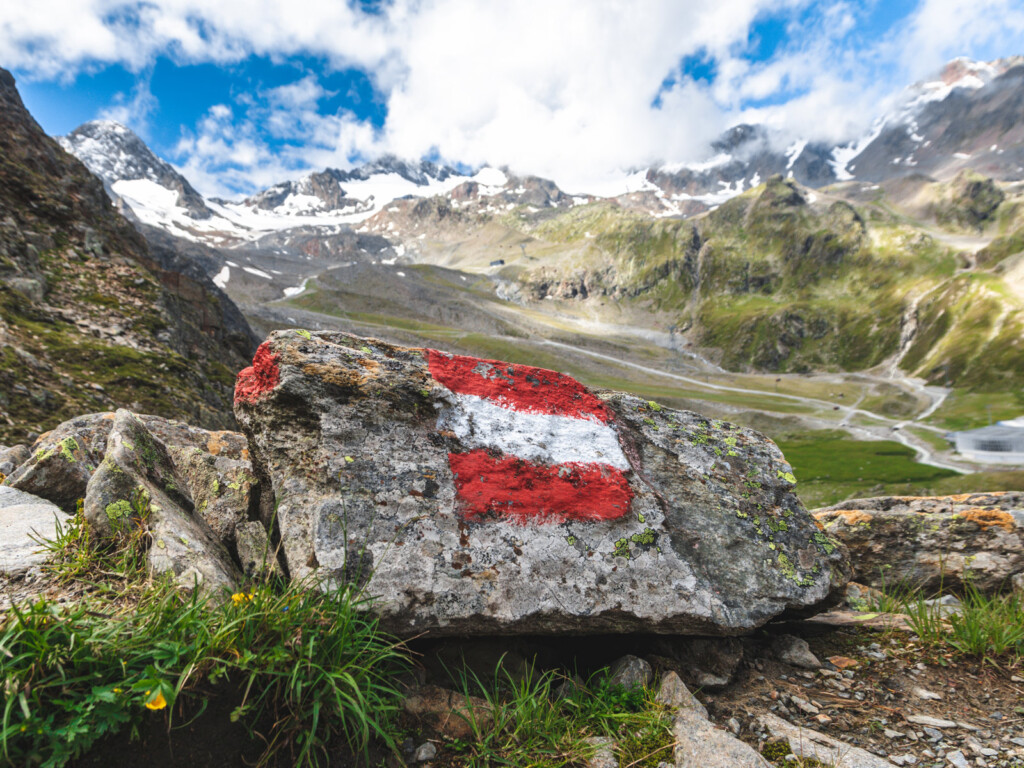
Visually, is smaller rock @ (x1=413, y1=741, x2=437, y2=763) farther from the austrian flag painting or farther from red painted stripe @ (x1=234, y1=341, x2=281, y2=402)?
red painted stripe @ (x1=234, y1=341, x2=281, y2=402)

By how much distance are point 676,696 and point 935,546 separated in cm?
678

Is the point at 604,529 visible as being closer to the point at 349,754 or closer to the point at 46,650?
the point at 349,754

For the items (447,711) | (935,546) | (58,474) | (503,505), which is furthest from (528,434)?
(935,546)

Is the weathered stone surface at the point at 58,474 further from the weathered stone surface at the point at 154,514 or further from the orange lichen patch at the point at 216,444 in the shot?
the orange lichen patch at the point at 216,444

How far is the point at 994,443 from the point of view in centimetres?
11725

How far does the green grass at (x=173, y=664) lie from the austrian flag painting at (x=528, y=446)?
2.27 m

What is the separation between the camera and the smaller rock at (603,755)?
3.90 m

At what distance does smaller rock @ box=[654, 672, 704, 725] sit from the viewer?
4.72m

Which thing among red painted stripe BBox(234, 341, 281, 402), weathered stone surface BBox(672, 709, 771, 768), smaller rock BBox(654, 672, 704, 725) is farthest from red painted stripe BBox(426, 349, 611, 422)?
weathered stone surface BBox(672, 709, 771, 768)

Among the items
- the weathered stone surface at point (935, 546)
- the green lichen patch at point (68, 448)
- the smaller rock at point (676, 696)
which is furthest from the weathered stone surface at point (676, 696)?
the green lichen patch at point (68, 448)

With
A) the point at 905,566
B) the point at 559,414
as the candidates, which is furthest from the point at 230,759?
the point at 905,566

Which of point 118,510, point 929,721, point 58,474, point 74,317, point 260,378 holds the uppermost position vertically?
point 74,317

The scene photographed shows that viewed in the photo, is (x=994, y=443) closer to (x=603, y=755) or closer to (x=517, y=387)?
(x=517, y=387)

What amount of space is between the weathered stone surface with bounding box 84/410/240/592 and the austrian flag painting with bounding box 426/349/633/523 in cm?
271
